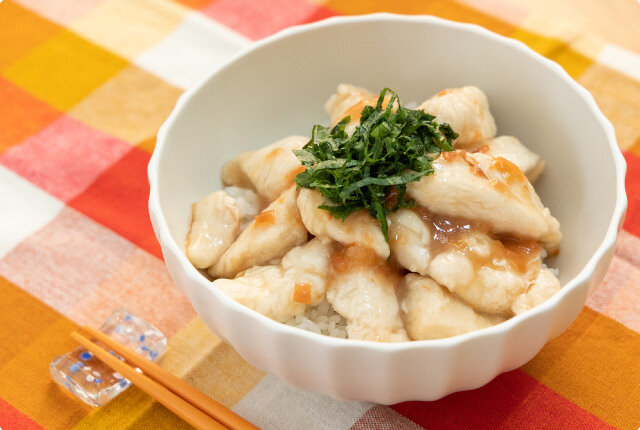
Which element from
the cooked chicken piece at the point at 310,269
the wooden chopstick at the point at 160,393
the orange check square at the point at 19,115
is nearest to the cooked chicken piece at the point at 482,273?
the cooked chicken piece at the point at 310,269

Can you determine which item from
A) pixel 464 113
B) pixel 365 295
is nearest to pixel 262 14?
pixel 464 113

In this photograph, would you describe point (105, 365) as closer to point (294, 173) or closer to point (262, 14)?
point (294, 173)

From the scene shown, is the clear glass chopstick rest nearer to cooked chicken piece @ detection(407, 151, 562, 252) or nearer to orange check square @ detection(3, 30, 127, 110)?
cooked chicken piece @ detection(407, 151, 562, 252)

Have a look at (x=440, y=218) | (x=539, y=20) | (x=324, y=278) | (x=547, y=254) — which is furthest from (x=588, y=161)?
(x=539, y=20)

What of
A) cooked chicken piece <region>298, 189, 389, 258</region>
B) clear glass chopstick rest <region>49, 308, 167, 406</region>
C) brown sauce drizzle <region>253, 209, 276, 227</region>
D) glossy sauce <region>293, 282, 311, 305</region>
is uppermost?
cooked chicken piece <region>298, 189, 389, 258</region>

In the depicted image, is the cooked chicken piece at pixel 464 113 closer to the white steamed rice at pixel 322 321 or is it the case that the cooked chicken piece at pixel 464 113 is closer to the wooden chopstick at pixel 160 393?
the white steamed rice at pixel 322 321

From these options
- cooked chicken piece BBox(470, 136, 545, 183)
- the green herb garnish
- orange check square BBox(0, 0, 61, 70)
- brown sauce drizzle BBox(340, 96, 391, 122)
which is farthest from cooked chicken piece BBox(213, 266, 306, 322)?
orange check square BBox(0, 0, 61, 70)
